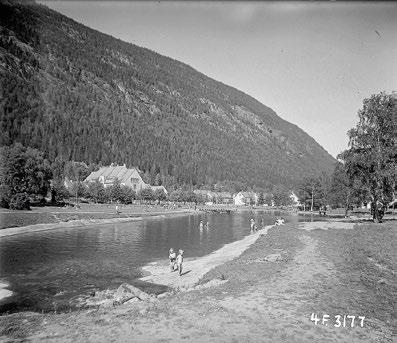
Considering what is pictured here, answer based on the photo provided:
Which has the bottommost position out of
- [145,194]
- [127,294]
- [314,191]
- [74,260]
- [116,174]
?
[74,260]

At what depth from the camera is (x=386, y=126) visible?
5269 cm

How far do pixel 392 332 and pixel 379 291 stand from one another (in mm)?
5566

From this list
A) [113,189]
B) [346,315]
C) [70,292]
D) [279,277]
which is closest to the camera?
[346,315]

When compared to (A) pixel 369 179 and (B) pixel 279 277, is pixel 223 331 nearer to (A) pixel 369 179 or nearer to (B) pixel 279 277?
(B) pixel 279 277

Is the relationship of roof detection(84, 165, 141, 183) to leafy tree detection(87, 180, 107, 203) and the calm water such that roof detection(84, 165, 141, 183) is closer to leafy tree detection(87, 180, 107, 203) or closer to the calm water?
leafy tree detection(87, 180, 107, 203)

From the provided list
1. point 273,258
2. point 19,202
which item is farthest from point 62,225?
point 273,258

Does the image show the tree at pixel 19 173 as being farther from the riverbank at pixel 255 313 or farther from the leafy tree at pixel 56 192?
the riverbank at pixel 255 313

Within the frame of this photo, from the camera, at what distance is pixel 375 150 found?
Result: 2093 inches

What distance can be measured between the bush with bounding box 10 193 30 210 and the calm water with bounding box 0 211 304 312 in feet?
54.8

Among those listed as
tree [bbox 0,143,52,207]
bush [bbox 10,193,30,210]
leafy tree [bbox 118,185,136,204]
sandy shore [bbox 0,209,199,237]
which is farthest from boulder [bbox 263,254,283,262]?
leafy tree [bbox 118,185,136,204]

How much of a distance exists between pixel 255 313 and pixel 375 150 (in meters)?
44.8

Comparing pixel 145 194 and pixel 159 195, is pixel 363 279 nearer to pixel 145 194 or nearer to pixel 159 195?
pixel 145 194

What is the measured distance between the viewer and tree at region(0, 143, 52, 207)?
79.8 metres

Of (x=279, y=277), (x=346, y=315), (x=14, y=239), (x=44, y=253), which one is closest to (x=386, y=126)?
(x=279, y=277)
